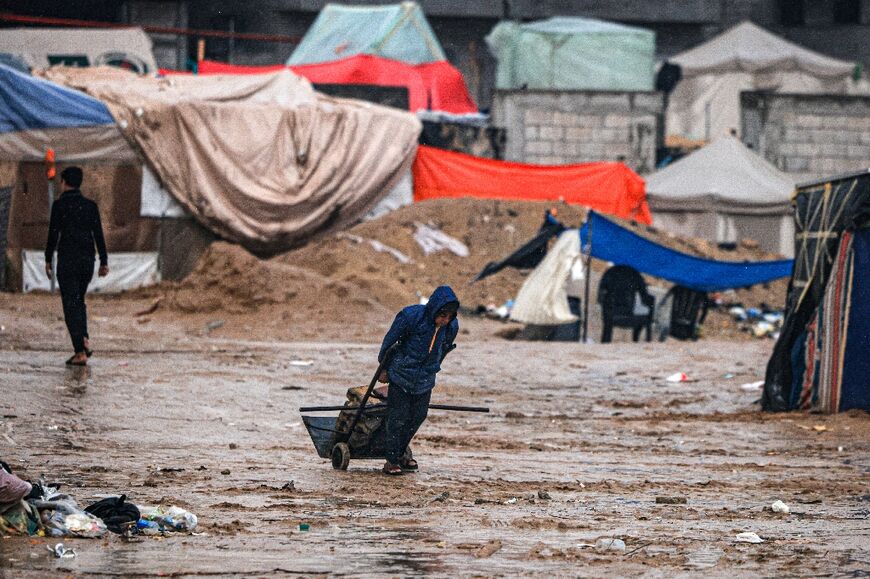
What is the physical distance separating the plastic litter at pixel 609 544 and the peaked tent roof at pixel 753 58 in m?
34.7

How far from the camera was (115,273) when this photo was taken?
2186 cm

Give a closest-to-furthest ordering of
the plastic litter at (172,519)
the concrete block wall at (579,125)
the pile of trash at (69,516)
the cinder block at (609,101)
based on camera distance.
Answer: the pile of trash at (69,516) → the plastic litter at (172,519) → the concrete block wall at (579,125) → the cinder block at (609,101)

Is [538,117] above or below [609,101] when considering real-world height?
below

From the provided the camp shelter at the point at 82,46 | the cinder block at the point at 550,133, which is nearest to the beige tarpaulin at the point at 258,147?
the cinder block at the point at 550,133

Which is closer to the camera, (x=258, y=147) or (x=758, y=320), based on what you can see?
(x=258, y=147)

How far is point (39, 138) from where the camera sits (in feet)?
69.4

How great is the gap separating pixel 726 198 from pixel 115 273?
13848mm

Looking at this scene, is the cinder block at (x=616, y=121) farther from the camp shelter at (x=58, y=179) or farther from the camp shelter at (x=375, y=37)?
the camp shelter at (x=58, y=179)

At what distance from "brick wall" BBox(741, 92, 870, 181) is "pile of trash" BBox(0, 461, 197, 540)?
27293mm

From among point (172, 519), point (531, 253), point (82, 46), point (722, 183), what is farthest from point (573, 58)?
point (172, 519)

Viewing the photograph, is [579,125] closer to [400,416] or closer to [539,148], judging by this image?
[539,148]

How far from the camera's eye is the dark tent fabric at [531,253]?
2002 cm

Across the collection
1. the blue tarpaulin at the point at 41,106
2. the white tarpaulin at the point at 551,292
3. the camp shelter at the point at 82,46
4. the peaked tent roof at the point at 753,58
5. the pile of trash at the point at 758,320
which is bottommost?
the pile of trash at the point at 758,320

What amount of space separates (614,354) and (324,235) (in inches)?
321
